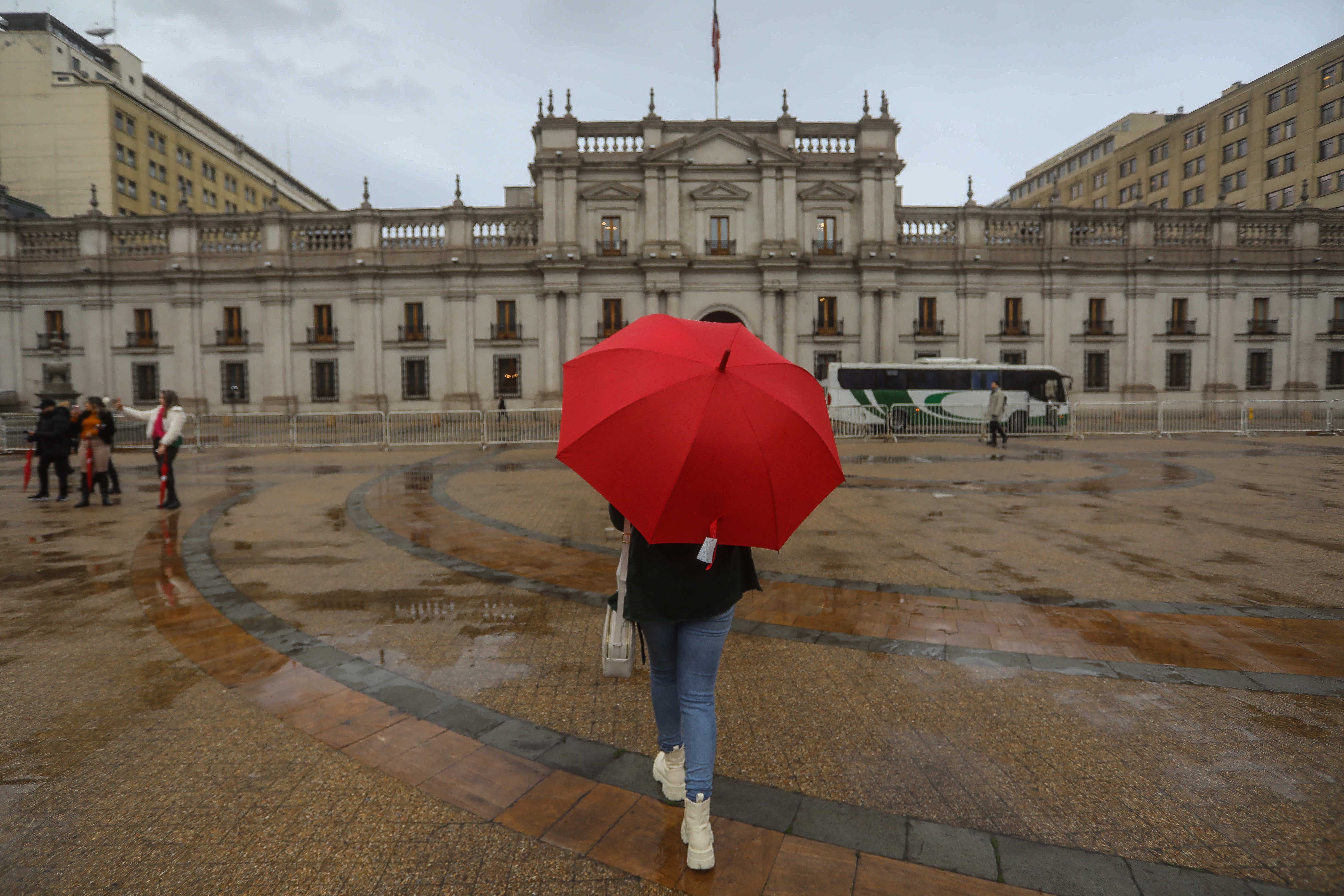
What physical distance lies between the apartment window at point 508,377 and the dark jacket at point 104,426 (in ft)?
73.5

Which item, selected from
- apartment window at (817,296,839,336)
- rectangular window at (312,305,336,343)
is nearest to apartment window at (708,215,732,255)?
apartment window at (817,296,839,336)

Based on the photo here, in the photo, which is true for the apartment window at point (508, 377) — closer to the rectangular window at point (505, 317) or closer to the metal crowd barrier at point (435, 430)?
the rectangular window at point (505, 317)

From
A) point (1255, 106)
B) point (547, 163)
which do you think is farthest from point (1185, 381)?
point (547, 163)

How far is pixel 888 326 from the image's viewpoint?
3247 cm

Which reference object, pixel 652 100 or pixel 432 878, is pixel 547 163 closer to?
pixel 652 100

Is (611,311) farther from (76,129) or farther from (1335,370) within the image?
(76,129)

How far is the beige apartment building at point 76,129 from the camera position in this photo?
144 feet

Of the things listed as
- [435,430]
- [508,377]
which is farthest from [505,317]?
[435,430]

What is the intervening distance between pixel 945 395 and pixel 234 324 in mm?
33758

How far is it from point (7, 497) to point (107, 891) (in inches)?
508

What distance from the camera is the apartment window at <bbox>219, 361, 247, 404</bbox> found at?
3328cm

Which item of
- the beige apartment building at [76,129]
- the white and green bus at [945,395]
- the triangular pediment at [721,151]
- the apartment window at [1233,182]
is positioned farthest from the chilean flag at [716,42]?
the apartment window at [1233,182]

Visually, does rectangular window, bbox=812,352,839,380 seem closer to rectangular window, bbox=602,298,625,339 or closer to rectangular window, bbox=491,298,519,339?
rectangular window, bbox=602,298,625,339

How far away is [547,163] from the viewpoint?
31.6m
